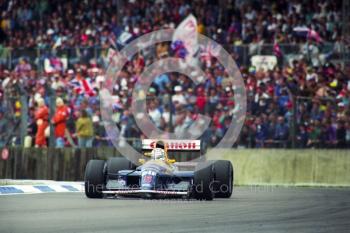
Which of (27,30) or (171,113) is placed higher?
(27,30)

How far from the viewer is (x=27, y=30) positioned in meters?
34.9

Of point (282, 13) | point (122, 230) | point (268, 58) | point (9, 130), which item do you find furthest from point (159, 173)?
A: point (282, 13)

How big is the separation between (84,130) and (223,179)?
304 inches

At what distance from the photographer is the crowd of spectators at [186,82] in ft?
76.3

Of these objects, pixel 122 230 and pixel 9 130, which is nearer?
pixel 122 230

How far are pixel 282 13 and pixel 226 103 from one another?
22.7ft

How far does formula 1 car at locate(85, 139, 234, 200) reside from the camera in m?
17.4

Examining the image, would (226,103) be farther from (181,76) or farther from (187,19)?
(187,19)

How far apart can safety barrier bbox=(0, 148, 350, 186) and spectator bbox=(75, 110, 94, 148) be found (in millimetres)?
855

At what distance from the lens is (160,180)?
17750 mm

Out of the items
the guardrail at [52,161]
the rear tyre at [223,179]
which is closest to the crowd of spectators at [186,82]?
the guardrail at [52,161]

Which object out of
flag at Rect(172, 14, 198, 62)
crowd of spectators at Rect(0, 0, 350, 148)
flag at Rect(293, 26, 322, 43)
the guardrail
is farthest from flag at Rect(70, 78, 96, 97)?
flag at Rect(293, 26, 322, 43)

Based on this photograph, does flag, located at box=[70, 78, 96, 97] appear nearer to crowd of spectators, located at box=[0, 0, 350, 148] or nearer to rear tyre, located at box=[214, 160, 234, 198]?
crowd of spectators, located at box=[0, 0, 350, 148]

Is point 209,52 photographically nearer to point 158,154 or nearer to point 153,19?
point 153,19
